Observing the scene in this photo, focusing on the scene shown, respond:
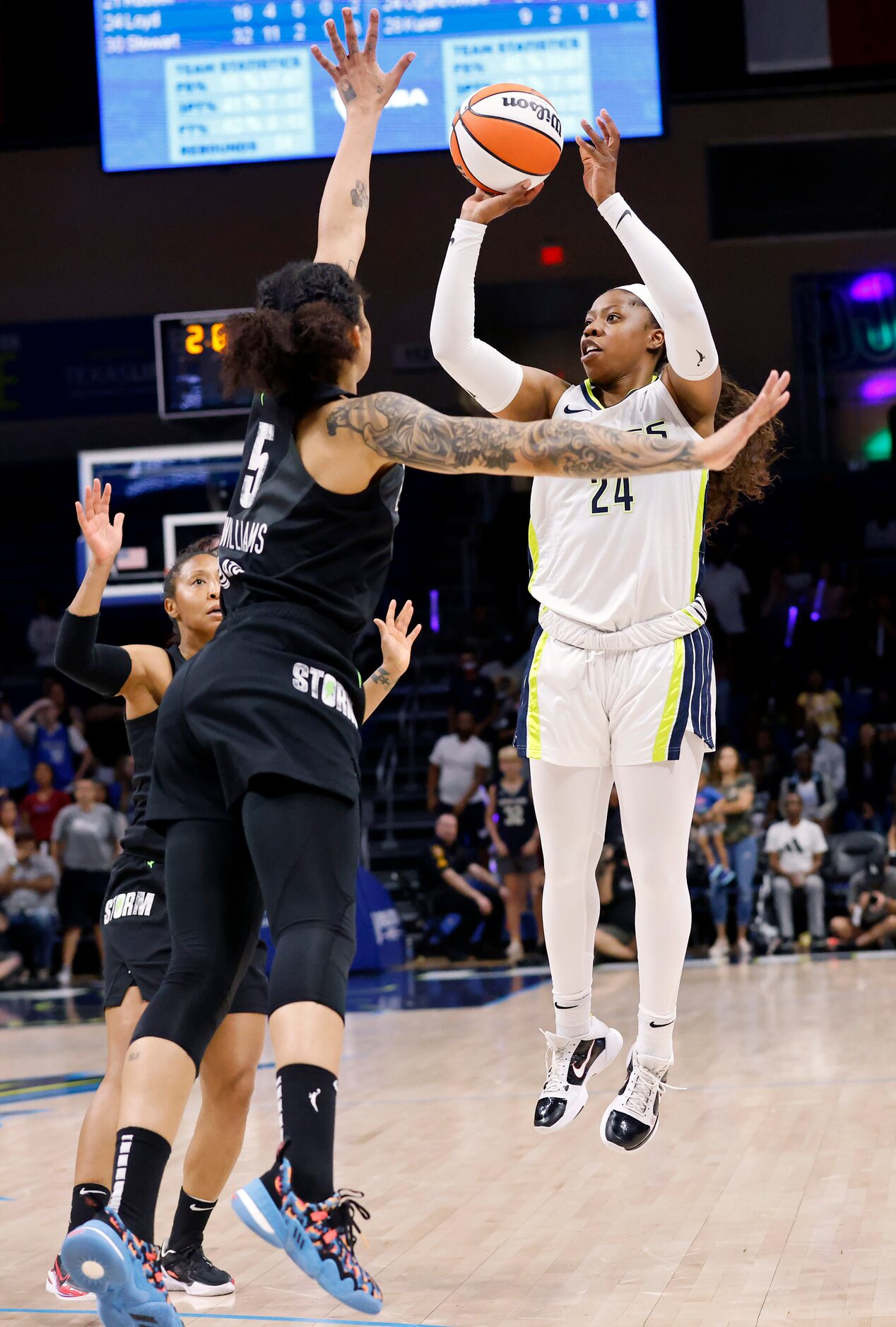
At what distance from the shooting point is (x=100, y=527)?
173 inches


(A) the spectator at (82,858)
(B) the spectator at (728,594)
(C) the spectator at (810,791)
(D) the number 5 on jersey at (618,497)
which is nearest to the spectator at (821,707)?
(C) the spectator at (810,791)

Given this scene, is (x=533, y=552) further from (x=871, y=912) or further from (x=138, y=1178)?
(x=871, y=912)

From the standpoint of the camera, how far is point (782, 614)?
18250 mm

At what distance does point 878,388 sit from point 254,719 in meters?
17.8

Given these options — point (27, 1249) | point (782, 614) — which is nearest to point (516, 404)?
point (27, 1249)

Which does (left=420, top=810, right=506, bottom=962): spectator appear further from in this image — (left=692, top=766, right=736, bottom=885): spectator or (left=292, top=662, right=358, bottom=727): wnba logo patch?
(left=292, top=662, right=358, bottom=727): wnba logo patch

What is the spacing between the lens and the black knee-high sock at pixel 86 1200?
424cm

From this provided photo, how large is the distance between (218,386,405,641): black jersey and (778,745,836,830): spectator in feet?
38.0

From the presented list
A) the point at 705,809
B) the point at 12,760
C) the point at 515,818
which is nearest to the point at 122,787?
the point at 12,760

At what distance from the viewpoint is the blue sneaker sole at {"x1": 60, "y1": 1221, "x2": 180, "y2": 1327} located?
2979 millimetres

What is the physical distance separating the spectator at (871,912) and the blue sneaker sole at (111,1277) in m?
11.5

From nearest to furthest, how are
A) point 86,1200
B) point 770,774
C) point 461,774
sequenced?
point 86,1200
point 770,774
point 461,774

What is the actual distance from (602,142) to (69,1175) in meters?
4.23

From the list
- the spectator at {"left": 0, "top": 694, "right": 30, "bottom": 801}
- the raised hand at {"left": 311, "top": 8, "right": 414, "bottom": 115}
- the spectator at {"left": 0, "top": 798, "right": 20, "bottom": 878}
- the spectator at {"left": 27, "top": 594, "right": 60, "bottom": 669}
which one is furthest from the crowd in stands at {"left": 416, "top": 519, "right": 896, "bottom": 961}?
the raised hand at {"left": 311, "top": 8, "right": 414, "bottom": 115}
